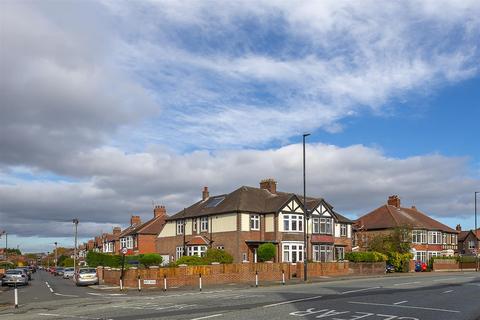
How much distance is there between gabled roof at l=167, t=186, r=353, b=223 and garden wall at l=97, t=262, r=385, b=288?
10.1 meters

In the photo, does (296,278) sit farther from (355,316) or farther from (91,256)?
(91,256)

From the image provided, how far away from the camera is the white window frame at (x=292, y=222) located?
188ft

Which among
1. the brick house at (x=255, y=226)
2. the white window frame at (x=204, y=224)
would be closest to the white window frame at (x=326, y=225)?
the brick house at (x=255, y=226)

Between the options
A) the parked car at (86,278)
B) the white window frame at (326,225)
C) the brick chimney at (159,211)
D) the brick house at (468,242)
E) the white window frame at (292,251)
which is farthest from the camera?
the brick house at (468,242)

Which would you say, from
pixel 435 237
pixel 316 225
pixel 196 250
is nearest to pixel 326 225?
pixel 316 225

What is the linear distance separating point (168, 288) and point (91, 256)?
41617 mm

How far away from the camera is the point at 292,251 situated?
57.6 m

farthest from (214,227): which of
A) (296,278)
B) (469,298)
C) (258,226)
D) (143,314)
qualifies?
(143,314)

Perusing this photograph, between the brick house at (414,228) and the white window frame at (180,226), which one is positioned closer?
the white window frame at (180,226)

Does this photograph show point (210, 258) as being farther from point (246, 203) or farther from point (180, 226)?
point (180, 226)

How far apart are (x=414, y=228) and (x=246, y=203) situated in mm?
32374

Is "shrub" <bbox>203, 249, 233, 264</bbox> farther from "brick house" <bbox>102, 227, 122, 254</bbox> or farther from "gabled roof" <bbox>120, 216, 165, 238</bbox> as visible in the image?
"brick house" <bbox>102, 227, 122, 254</bbox>

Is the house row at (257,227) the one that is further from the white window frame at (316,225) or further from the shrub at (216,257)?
the shrub at (216,257)

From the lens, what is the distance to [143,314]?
57.4 feet
